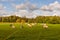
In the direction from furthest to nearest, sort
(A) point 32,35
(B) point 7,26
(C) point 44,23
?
1. (B) point 7,26
2. (C) point 44,23
3. (A) point 32,35

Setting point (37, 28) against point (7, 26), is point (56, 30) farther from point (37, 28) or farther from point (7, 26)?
point (7, 26)

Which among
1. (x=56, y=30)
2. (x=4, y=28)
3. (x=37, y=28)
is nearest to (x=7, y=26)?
(x=4, y=28)

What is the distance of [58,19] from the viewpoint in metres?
13.5

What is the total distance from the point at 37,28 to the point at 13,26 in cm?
140

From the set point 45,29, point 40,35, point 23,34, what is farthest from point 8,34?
point 45,29

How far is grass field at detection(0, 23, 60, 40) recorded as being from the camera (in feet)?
40.0

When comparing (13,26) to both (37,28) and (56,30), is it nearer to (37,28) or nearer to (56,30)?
(37,28)

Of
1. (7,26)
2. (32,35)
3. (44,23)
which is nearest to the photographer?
(32,35)

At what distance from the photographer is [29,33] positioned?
42.8ft

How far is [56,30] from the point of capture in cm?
1401

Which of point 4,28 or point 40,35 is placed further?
point 4,28

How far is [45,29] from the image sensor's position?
14.3 meters

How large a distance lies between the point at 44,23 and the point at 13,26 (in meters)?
1.78

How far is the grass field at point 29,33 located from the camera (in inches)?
480
